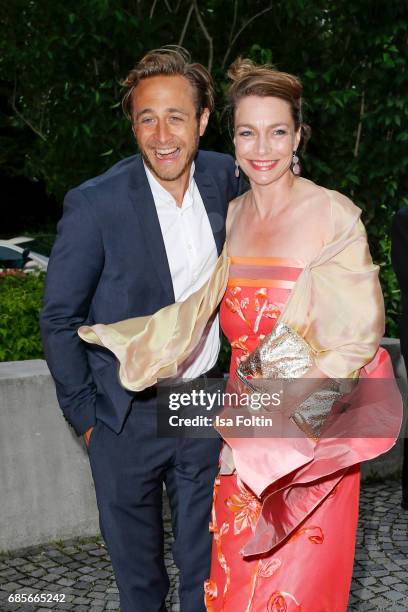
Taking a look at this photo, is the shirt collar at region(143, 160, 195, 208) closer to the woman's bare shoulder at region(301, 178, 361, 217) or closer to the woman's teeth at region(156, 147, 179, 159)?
the woman's teeth at region(156, 147, 179, 159)

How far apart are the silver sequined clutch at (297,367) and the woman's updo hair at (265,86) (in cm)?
73

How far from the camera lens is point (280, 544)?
284 centimetres

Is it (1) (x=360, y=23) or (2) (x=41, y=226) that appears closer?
(1) (x=360, y=23)

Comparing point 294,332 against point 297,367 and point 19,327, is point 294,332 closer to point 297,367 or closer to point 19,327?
point 297,367

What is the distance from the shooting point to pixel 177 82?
3.13 m

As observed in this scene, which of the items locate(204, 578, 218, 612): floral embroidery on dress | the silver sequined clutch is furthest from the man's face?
locate(204, 578, 218, 612): floral embroidery on dress

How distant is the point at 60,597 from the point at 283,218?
8.03 feet

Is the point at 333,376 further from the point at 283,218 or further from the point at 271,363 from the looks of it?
the point at 283,218

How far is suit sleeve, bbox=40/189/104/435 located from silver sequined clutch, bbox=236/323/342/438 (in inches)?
26.6

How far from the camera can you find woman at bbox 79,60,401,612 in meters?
2.78

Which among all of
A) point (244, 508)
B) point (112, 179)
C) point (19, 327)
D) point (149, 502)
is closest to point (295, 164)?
point (112, 179)

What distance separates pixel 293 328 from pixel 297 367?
13cm

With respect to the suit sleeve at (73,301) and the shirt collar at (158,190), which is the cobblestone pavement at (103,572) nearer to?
the suit sleeve at (73,301)

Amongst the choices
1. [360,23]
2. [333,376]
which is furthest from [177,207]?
[360,23]
